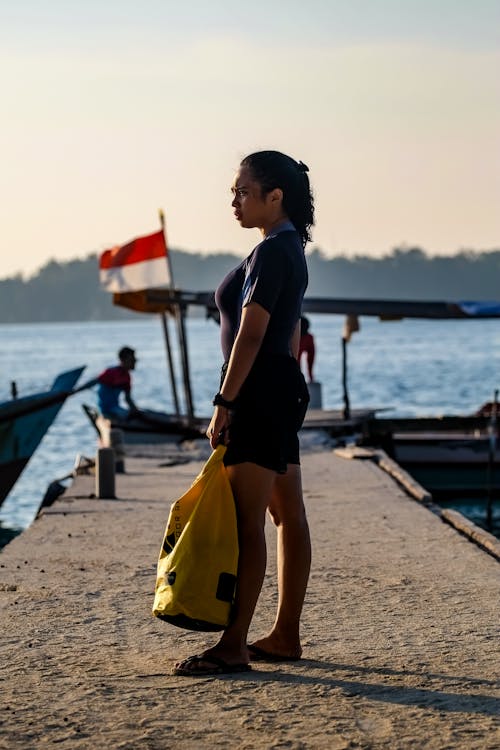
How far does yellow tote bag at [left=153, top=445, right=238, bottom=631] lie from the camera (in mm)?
5234

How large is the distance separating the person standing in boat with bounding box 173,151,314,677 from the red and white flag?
1894 cm

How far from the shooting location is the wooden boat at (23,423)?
1544 centimetres

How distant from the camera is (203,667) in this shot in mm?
5320

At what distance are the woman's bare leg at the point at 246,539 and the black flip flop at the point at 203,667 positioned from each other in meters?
0.01

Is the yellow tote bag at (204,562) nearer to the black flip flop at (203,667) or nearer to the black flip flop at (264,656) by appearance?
the black flip flop at (203,667)

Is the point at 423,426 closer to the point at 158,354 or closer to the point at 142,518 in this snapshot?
the point at 142,518

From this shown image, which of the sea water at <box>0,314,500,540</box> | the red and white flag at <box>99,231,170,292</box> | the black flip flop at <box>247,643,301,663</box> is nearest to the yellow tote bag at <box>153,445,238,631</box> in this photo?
the black flip flop at <box>247,643,301,663</box>

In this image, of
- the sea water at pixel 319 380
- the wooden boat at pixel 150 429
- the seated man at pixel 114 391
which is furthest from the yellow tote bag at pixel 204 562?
the wooden boat at pixel 150 429

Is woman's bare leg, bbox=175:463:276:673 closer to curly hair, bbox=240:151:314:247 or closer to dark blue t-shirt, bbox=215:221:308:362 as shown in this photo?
dark blue t-shirt, bbox=215:221:308:362

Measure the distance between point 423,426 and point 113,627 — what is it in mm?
15209

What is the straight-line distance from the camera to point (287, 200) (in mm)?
5551

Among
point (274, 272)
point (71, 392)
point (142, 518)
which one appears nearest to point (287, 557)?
point (274, 272)

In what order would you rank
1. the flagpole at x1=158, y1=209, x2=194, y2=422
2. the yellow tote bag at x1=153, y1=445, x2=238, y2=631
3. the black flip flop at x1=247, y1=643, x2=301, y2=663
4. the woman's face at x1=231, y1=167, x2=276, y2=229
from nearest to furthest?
1. the yellow tote bag at x1=153, y1=445, x2=238, y2=631
2. the woman's face at x1=231, y1=167, x2=276, y2=229
3. the black flip flop at x1=247, y1=643, x2=301, y2=663
4. the flagpole at x1=158, y1=209, x2=194, y2=422

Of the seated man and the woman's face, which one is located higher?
the woman's face
